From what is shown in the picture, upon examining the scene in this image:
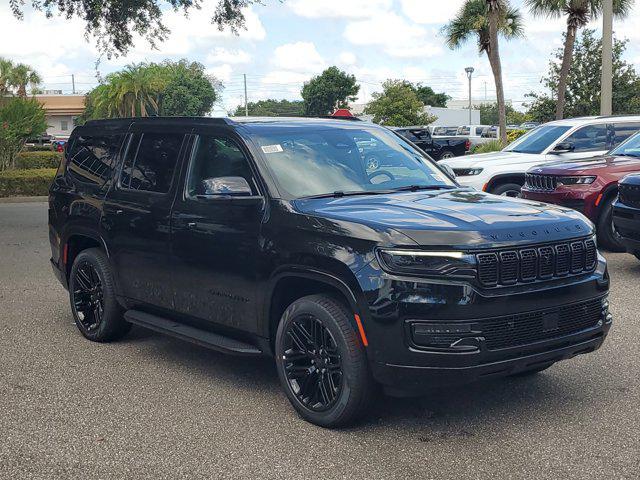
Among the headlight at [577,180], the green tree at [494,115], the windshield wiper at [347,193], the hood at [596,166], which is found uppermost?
the green tree at [494,115]

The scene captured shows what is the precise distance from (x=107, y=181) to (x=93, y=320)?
1188mm

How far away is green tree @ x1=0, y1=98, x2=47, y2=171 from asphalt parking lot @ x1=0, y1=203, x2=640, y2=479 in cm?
2311

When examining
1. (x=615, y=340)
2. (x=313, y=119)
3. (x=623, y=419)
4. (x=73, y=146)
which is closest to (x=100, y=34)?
(x=73, y=146)

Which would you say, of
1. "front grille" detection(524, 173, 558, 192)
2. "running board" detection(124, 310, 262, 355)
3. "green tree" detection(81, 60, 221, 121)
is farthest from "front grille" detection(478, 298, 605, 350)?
"green tree" detection(81, 60, 221, 121)

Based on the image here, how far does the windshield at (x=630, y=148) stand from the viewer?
12.0 metres

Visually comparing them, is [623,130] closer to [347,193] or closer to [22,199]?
[347,193]

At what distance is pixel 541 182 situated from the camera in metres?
12.1

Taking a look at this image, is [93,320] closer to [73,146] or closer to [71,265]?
[71,265]

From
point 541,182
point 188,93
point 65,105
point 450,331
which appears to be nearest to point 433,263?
point 450,331

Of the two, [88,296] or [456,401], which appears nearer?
[456,401]

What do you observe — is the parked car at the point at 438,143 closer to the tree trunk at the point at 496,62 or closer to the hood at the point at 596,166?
the tree trunk at the point at 496,62

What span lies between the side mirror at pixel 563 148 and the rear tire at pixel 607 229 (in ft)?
9.63

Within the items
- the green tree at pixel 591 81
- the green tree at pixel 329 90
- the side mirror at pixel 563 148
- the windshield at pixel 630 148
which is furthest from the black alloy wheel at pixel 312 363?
the green tree at pixel 329 90

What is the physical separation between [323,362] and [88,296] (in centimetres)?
299
